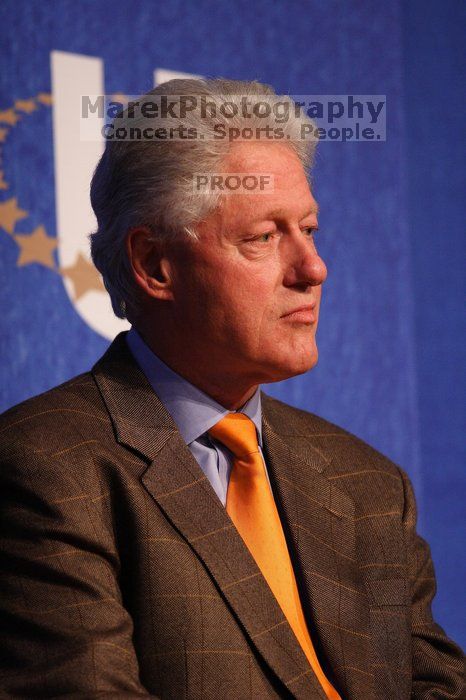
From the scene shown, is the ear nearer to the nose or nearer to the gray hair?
the gray hair

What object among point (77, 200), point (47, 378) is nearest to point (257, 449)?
point (47, 378)

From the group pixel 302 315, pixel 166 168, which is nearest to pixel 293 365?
pixel 302 315

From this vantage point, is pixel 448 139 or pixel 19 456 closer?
pixel 19 456

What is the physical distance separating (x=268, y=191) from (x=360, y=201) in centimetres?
92

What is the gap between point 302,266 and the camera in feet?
4.82

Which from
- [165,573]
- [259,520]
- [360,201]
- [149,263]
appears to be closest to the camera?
[165,573]

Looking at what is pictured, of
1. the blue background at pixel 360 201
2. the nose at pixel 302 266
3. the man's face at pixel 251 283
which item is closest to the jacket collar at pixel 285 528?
the man's face at pixel 251 283

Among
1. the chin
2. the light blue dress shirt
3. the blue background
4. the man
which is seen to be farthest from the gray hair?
the blue background

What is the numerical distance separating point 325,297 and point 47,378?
Answer: 71 centimetres

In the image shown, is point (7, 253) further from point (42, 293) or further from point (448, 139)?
point (448, 139)

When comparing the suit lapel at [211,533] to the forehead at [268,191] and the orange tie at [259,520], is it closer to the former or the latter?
the orange tie at [259,520]

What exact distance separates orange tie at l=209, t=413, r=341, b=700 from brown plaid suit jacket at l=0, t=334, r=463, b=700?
2cm

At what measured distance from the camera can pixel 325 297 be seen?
2.29 meters

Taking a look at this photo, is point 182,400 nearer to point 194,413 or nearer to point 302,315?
point 194,413
